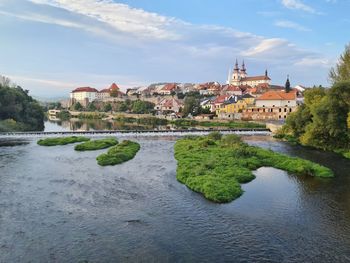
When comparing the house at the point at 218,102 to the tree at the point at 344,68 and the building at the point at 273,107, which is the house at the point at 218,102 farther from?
the tree at the point at 344,68

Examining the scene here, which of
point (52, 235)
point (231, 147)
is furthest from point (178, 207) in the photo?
point (231, 147)

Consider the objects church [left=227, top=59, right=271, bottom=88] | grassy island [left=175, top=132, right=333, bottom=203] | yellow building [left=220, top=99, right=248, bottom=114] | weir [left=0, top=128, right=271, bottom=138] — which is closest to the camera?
grassy island [left=175, top=132, right=333, bottom=203]

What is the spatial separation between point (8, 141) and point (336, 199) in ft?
120

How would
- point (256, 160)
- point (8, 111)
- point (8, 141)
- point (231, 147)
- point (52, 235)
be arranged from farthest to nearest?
point (8, 111), point (8, 141), point (231, 147), point (256, 160), point (52, 235)

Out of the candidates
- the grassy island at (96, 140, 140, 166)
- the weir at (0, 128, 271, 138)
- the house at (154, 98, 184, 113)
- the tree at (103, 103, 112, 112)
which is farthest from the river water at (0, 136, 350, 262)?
the tree at (103, 103, 112, 112)

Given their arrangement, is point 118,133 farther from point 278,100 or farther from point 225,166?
point 278,100

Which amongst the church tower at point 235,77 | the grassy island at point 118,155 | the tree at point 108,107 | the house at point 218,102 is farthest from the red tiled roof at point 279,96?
the church tower at point 235,77

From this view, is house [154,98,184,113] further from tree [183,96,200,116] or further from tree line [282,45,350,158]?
tree line [282,45,350,158]

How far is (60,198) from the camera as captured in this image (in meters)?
20.3

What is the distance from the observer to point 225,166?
27297 mm

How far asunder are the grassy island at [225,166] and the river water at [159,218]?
0.84 meters

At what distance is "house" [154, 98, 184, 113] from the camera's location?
348ft

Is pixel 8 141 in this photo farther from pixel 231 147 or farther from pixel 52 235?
pixel 52 235

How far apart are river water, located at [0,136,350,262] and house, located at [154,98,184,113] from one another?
78579 millimetres
